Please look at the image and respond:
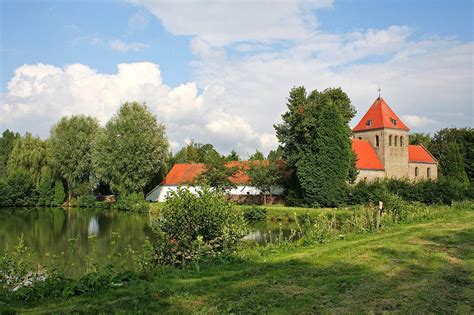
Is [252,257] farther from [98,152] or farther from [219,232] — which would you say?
[98,152]

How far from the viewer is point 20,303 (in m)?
6.55

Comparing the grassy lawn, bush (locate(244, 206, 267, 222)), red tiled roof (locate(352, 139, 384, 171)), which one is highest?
red tiled roof (locate(352, 139, 384, 171))

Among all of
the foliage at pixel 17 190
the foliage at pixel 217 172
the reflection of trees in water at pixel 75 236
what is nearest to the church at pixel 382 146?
the foliage at pixel 217 172

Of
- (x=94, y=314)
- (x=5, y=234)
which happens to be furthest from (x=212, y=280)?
(x=5, y=234)

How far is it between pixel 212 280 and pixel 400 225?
11.1 metres

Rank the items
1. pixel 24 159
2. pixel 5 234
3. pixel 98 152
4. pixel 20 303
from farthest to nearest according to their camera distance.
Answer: pixel 24 159 < pixel 98 152 < pixel 5 234 < pixel 20 303

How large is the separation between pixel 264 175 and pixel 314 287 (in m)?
34.2

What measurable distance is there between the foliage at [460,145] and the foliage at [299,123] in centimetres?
2256

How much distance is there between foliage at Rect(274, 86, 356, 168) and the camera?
3878 cm

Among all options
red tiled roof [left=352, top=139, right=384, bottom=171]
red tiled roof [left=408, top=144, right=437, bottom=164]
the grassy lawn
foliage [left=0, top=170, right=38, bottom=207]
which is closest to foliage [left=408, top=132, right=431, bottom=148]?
red tiled roof [left=408, top=144, right=437, bottom=164]

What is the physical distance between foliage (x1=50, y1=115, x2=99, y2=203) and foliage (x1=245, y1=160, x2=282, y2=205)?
20206 mm

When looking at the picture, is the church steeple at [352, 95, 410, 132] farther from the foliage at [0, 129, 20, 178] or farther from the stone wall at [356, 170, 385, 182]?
the foliage at [0, 129, 20, 178]

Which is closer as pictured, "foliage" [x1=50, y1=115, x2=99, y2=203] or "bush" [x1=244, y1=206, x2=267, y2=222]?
"bush" [x1=244, y1=206, x2=267, y2=222]

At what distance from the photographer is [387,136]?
47469mm
